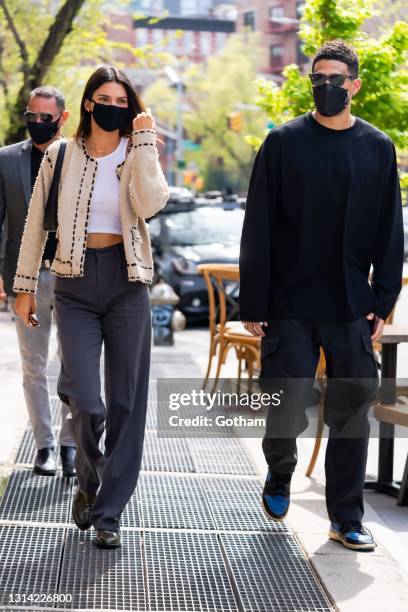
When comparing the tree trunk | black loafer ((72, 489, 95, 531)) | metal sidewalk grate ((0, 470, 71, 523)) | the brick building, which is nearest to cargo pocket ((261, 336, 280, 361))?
black loafer ((72, 489, 95, 531))

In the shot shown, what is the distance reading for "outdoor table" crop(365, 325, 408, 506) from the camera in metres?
5.89

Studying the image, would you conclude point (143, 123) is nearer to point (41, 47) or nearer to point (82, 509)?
point (82, 509)

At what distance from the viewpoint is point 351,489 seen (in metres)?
4.90

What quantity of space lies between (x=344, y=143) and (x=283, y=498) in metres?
1.54

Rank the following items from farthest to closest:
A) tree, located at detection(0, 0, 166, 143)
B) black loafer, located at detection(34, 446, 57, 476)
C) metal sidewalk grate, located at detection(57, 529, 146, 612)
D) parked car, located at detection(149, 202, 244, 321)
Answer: parked car, located at detection(149, 202, 244, 321) → tree, located at detection(0, 0, 166, 143) → black loafer, located at detection(34, 446, 57, 476) → metal sidewalk grate, located at detection(57, 529, 146, 612)

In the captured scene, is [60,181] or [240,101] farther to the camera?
[240,101]

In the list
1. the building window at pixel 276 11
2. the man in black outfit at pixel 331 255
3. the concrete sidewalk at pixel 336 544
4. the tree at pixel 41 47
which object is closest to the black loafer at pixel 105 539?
the concrete sidewalk at pixel 336 544

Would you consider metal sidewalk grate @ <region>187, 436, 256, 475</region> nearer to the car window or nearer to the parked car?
the parked car

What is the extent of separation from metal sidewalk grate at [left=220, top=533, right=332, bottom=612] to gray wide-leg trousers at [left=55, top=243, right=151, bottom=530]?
54cm

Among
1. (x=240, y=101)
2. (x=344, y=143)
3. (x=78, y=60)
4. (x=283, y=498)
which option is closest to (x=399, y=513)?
(x=283, y=498)

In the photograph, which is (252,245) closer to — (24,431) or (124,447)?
(124,447)

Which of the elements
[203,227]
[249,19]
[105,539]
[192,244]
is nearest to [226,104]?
[249,19]

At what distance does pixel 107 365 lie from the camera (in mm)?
4992

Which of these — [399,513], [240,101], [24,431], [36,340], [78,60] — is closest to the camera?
[399,513]
